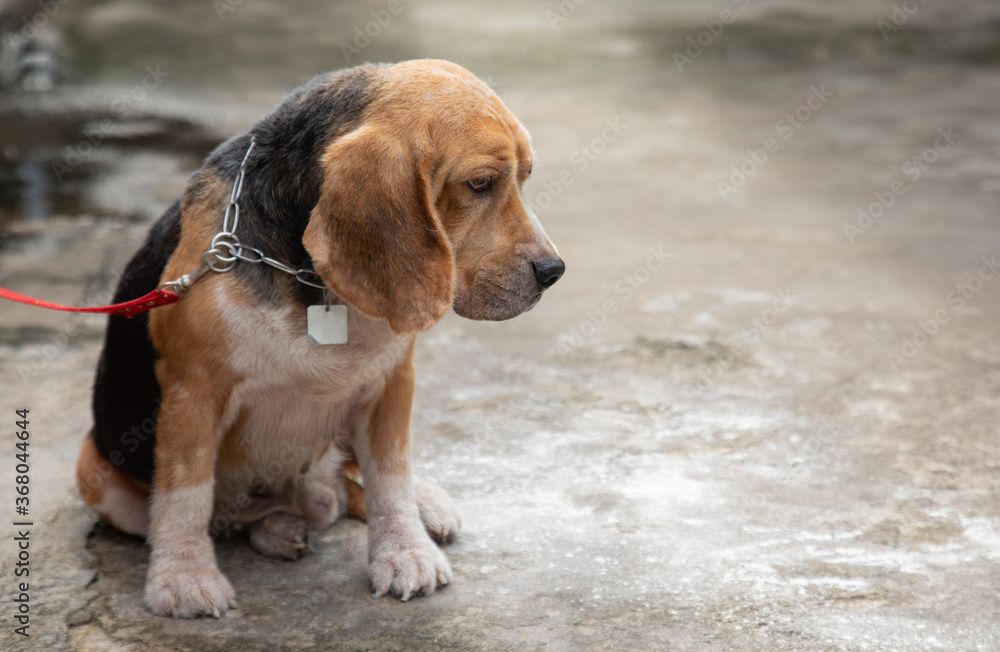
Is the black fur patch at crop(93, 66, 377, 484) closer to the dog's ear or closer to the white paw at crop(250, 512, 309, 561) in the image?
the dog's ear

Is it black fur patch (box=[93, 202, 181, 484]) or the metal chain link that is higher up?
the metal chain link

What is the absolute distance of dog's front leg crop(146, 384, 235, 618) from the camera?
9.89 feet

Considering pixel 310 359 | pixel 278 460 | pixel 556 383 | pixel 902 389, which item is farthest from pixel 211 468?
pixel 902 389

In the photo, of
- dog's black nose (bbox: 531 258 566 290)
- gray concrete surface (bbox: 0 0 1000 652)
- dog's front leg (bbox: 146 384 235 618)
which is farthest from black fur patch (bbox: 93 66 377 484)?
dog's black nose (bbox: 531 258 566 290)

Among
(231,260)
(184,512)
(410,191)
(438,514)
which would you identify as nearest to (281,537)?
(184,512)

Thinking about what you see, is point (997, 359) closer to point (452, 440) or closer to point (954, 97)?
point (452, 440)

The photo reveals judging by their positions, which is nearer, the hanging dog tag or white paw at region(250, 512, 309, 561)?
the hanging dog tag

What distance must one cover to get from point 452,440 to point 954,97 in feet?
23.0

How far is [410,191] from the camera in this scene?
282cm

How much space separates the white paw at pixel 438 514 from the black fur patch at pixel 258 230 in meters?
0.92

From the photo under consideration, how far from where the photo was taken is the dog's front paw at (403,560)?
10.4 feet

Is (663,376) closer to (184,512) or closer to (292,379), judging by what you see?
(292,379)

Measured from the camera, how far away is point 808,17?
12.2m

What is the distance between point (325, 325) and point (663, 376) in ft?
7.50
